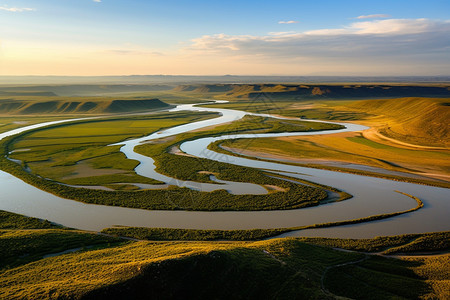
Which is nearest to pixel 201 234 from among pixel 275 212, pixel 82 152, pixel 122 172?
pixel 275 212

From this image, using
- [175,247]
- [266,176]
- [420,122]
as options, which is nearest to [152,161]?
[266,176]

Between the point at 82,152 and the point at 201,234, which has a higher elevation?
the point at 82,152

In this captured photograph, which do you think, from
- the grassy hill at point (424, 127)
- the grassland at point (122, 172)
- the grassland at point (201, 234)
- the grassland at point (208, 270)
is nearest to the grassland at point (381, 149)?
the grassy hill at point (424, 127)

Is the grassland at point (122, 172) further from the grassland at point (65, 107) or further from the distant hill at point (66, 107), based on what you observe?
the distant hill at point (66, 107)

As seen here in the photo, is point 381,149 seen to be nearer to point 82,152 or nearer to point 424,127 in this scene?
point 424,127

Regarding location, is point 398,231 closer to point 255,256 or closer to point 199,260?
point 255,256

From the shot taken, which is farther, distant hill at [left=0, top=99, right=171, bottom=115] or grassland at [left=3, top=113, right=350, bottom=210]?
distant hill at [left=0, top=99, right=171, bottom=115]

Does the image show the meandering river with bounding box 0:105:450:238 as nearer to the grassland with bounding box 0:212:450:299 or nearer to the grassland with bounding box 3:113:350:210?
the grassland with bounding box 3:113:350:210

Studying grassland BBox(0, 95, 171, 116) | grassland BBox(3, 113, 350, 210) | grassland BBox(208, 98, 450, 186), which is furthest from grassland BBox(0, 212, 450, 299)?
grassland BBox(0, 95, 171, 116)
